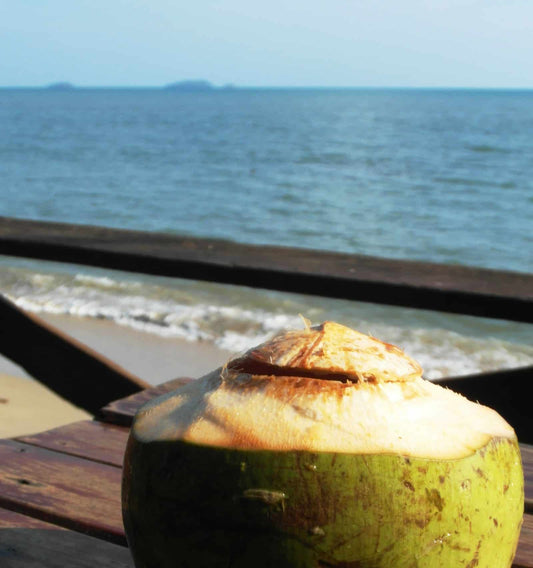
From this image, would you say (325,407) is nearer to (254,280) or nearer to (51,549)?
(51,549)

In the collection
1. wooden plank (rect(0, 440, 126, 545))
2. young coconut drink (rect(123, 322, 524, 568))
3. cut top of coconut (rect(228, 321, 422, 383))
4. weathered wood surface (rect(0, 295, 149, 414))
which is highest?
cut top of coconut (rect(228, 321, 422, 383))

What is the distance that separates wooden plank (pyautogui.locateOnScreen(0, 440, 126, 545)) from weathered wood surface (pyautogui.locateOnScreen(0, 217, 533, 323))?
103 centimetres

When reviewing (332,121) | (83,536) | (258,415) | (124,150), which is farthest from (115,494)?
(332,121)

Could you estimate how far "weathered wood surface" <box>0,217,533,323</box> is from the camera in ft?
6.54

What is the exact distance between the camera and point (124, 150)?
29.2 metres

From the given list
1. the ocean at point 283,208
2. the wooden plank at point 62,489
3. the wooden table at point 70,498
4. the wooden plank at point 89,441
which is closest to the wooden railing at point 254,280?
the wooden table at point 70,498

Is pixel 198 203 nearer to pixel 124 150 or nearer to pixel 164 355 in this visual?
pixel 164 355

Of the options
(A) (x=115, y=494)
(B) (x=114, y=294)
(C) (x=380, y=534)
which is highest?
(C) (x=380, y=534)

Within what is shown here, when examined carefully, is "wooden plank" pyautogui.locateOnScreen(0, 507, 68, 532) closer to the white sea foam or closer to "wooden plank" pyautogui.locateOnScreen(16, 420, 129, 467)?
"wooden plank" pyautogui.locateOnScreen(16, 420, 129, 467)

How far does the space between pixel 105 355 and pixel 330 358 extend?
5.53 meters

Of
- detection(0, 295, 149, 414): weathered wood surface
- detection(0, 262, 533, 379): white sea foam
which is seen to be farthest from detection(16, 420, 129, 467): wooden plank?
detection(0, 262, 533, 379): white sea foam

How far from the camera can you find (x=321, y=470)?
0.63 metres

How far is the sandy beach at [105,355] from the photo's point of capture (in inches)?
177

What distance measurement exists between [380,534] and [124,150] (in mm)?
29499
